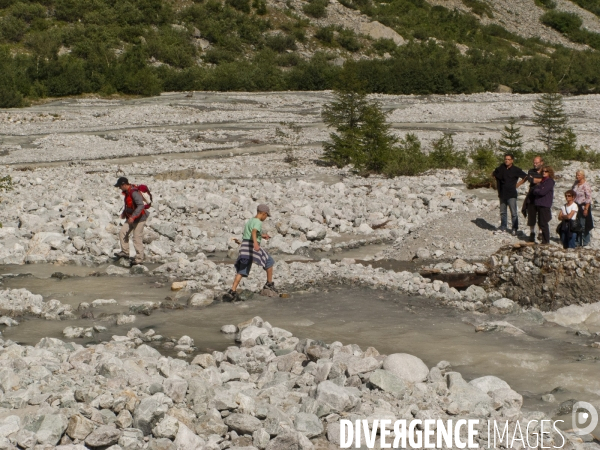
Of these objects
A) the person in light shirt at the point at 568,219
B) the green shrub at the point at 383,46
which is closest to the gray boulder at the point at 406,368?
the person in light shirt at the point at 568,219

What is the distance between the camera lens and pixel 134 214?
1269cm

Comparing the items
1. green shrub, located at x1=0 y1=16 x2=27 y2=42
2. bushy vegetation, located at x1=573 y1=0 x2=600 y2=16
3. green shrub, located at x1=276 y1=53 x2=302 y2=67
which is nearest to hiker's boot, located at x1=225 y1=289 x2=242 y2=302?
green shrub, located at x1=276 y1=53 x2=302 y2=67

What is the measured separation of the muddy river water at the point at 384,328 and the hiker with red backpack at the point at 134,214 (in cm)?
101

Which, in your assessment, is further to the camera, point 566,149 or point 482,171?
point 566,149

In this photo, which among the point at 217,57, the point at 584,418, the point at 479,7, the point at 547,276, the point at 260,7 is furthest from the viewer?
the point at 479,7

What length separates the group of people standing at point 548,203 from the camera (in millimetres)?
12719

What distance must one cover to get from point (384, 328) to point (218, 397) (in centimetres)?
364

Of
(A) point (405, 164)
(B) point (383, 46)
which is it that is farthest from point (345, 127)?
(B) point (383, 46)

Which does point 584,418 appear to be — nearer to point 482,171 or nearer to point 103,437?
point 103,437

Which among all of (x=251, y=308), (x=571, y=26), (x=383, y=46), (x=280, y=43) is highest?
(x=571, y=26)

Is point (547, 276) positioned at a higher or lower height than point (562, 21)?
lower

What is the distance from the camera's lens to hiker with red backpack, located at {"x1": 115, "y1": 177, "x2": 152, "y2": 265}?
41.4ft

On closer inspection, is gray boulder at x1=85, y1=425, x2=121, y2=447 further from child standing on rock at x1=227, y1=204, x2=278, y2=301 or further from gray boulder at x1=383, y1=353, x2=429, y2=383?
child standing on rock at x1=227, y1=204, x2=278, y2=301

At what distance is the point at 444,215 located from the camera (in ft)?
52.8
